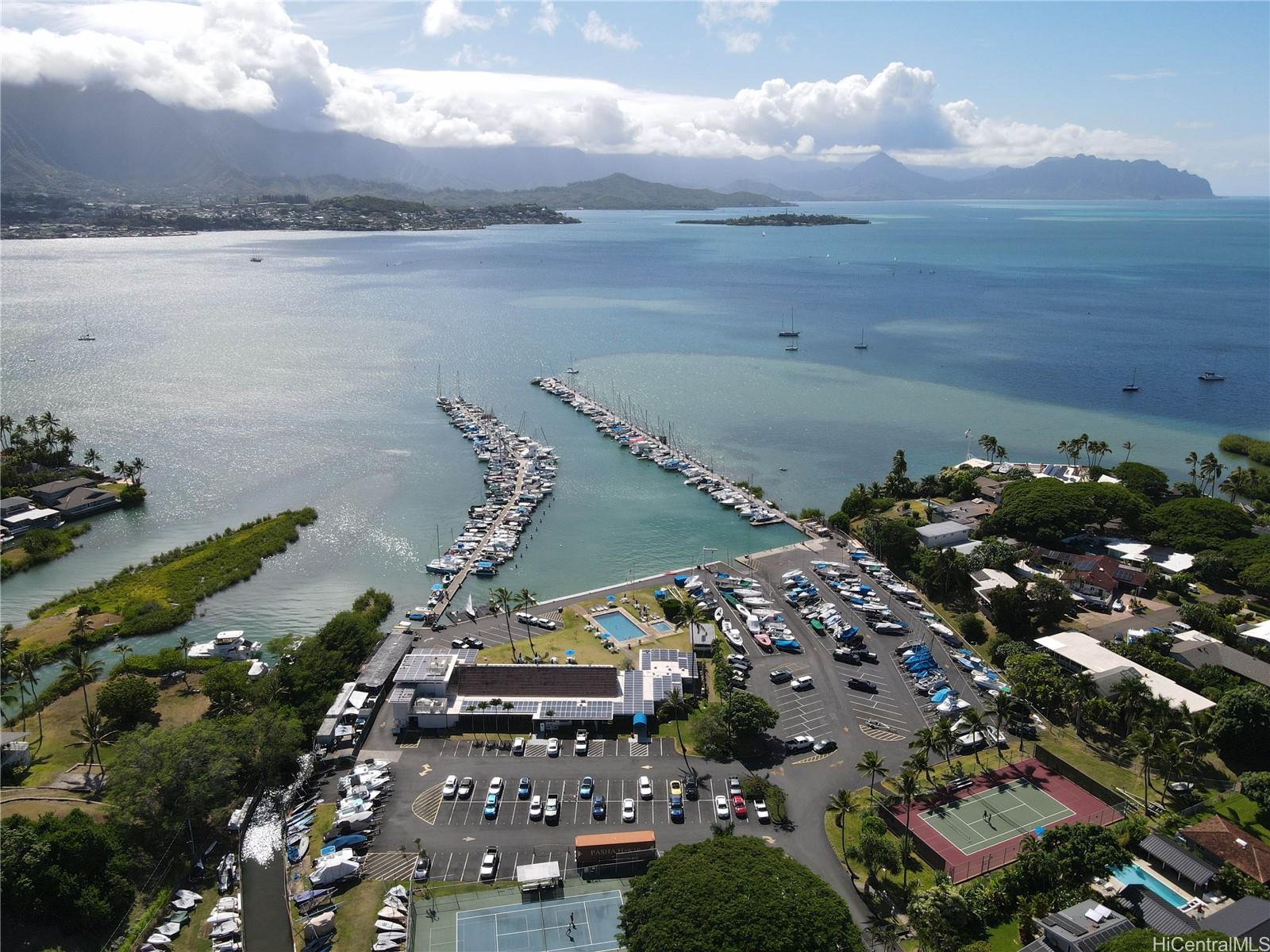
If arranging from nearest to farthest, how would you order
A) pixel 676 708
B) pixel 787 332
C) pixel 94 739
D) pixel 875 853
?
pixel 875 853
pixel 94 739
pixel 676 708
pixel 787 332

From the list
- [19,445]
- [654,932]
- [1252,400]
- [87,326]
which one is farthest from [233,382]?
[1252,400]

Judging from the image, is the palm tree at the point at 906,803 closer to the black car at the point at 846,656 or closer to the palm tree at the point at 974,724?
the palm tree at the point at 974,724

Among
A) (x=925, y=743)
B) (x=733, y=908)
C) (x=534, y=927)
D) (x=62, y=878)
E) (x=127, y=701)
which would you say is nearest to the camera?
(x=733, y=908)

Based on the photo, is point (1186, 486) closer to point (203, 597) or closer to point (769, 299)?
point (203, 597)

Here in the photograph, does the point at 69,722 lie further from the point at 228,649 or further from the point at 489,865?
the point at 489,865

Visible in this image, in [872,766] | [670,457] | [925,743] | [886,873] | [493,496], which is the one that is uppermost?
[670,457]

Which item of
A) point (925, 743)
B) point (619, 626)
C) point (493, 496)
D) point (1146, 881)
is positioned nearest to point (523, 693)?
point (619, 626)

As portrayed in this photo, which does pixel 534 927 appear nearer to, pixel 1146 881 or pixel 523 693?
pixel 523 693

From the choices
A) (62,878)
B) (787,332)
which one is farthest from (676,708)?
(787,332)

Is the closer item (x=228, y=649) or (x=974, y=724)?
(x=974, y=724)

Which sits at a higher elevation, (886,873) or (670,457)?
(670,457)
